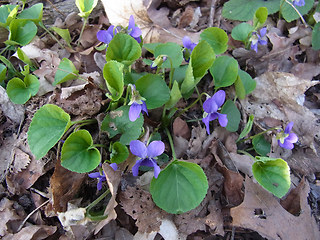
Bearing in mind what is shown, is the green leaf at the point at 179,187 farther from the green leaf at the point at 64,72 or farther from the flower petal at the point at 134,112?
the green leaf at the point at 64,72

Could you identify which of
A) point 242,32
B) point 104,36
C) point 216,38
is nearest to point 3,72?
point 104,36

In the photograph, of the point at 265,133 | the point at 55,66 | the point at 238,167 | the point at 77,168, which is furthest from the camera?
the point at 55,66

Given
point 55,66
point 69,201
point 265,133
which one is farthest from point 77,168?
point 265,133

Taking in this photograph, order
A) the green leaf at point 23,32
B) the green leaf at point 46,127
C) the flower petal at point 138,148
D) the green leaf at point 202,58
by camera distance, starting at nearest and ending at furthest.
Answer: the flower petal at point 138,148
the green leaf at point 46,127
the green leaf at point 202,58
the green leaf at point 23,32

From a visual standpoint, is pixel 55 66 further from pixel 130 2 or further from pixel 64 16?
pixel 130 2

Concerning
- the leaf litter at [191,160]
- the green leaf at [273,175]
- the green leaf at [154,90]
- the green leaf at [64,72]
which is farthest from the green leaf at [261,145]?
the green leaf at [64,72]
